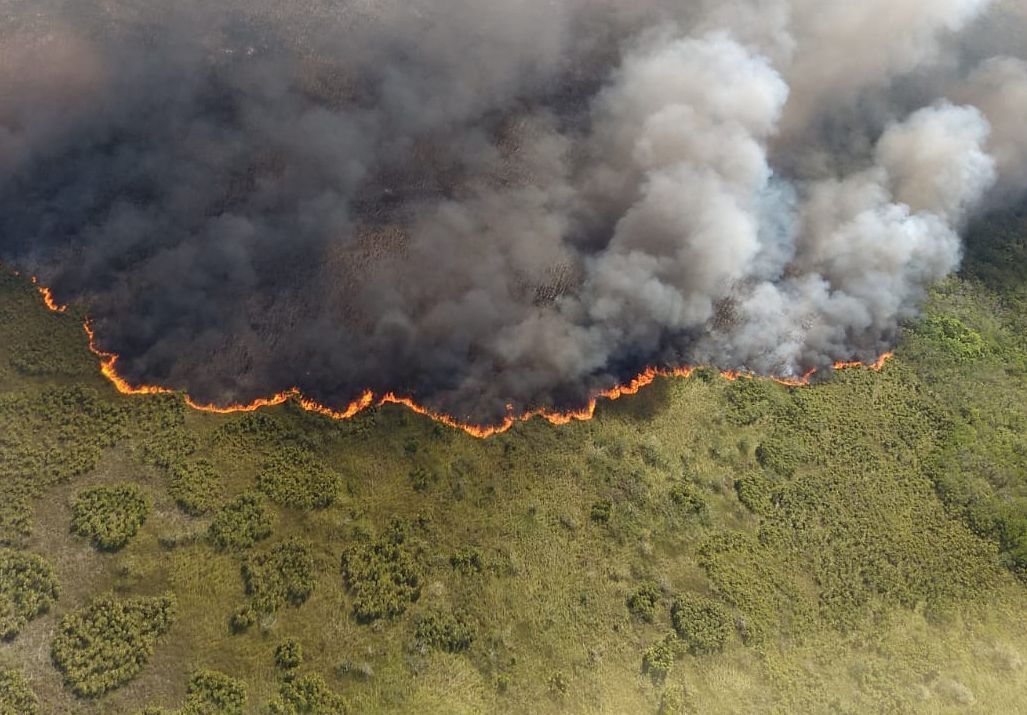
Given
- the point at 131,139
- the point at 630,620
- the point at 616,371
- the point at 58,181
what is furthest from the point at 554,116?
the point at 630,620

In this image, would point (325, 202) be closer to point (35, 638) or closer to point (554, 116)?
point (554, 116)

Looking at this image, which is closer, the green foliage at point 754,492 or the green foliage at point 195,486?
the green foliage at point 195,486

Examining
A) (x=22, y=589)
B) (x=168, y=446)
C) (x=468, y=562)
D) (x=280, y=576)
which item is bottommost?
(x=22, y=589)

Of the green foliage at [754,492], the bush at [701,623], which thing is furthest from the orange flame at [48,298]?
the green foliage at [754,492]

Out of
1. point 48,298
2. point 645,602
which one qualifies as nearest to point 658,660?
point 645,602

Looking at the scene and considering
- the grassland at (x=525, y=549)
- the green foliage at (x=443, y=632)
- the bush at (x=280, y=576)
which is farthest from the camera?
the bush at (x=280, y=576)

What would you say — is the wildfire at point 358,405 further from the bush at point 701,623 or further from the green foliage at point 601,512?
the bush at point 701,623

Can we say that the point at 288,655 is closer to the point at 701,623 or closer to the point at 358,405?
the point at 358,405
